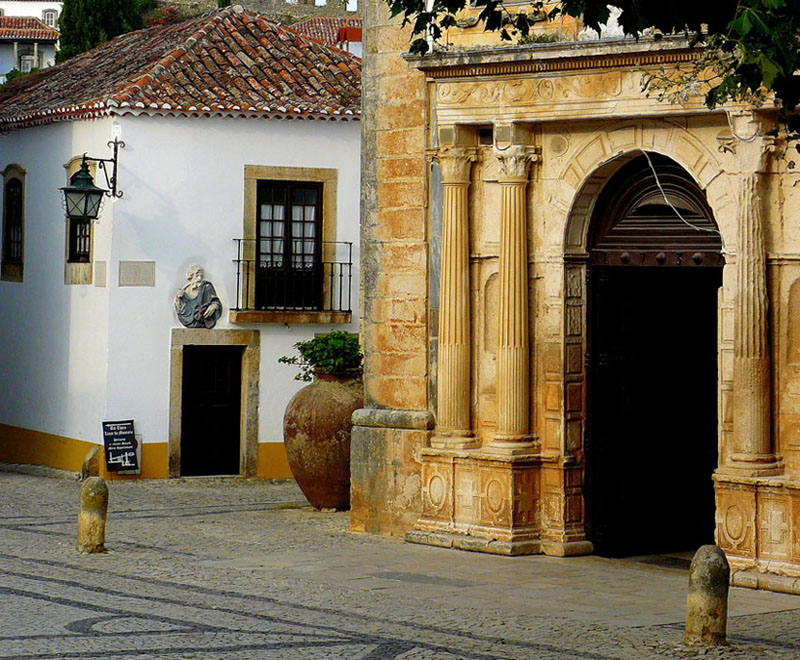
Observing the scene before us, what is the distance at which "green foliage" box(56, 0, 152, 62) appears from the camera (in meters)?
39.3

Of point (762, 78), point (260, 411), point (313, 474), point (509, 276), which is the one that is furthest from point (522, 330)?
point (260, 411)

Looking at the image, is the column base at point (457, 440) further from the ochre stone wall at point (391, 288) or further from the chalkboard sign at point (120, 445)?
the chalkboard sign at point (120, 445)

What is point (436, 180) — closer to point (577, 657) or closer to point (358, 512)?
point (358, 512)

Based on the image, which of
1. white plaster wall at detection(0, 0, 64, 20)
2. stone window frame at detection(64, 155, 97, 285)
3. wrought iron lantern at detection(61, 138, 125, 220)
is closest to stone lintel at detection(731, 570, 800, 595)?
wrought iron lantern at detection(61, 138, 125, 220)

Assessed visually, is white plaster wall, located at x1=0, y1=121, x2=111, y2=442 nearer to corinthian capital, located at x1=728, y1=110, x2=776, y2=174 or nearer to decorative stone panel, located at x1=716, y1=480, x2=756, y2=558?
decorative stone panel, located at x1=716, y1=480, x2=756, y2=558

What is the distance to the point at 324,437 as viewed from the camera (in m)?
18.0

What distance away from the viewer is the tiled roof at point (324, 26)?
195ft

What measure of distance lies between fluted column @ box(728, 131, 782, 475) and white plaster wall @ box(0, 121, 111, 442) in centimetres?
1125

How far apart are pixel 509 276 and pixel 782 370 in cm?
269

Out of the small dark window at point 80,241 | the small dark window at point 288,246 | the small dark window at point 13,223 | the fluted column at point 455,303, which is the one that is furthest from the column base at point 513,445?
the small dark window at point 13,223

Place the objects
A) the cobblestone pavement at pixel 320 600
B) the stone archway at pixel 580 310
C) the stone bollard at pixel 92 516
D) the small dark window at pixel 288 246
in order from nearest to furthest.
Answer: the cobblestone pavement at pixel 320 600 → the stone bollard at pixel 92 516 → the stone archway at pixel 580 310 → the small dark window at pixel 288 246

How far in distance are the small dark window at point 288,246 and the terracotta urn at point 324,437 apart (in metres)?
5.22

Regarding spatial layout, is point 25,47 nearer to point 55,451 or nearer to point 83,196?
point 55,451

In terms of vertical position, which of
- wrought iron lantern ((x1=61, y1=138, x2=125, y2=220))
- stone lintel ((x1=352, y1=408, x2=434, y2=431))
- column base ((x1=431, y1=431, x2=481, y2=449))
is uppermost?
wrought iron lantern ((x1=61, y1=138, x2=125, y2=220))
